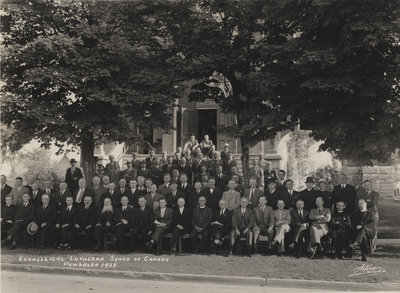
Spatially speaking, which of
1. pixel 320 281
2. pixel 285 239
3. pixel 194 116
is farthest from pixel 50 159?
pixel 320 281

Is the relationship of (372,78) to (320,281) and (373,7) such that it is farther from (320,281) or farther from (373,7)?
(320,281)

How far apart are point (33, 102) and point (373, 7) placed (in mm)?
9348

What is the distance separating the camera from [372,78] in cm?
1112

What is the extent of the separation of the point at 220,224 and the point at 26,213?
5.09 meters

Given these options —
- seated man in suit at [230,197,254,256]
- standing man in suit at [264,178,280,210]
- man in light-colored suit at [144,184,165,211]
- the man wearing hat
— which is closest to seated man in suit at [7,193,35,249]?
man in light-colored suit at [144,184,165,211]

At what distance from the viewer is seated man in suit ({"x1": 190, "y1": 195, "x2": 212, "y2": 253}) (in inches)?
441

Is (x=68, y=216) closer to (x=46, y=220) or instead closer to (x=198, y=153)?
(x=46, y=220)

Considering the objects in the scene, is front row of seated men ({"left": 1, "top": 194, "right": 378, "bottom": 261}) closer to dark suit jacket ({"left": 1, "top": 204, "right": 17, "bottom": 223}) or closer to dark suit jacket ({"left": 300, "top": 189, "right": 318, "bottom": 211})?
dark suit jacket ({"left": 1, "top": 204, "right": 17, "bottom": 223})

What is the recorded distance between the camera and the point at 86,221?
11.7 m

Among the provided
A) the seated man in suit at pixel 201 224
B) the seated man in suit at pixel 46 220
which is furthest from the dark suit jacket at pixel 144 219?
the seated man in suit at pixel 46 220

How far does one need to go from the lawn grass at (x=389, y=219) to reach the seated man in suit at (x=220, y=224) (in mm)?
5010

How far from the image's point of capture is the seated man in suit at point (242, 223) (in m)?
11.0
